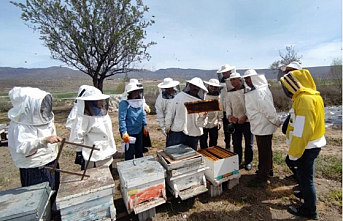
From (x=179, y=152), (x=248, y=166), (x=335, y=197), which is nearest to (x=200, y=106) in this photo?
(x=179, y=152)

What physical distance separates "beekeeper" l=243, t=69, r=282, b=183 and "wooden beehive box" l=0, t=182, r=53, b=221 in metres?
3.33

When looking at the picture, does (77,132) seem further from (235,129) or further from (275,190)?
(275,190)

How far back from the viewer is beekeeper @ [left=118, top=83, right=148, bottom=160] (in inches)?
141

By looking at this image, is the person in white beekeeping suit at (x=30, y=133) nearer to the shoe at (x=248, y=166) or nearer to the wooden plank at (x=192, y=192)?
the wooden plank at (x=192, y=192)

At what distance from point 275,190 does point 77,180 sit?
3.27 metres

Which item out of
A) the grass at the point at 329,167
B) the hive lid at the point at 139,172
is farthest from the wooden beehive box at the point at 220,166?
the grass at the point at 329,167

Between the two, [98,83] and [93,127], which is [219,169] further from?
[98,83]

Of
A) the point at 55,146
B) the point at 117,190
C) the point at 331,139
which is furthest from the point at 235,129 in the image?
the point at 331,139

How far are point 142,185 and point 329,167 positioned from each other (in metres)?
4.22

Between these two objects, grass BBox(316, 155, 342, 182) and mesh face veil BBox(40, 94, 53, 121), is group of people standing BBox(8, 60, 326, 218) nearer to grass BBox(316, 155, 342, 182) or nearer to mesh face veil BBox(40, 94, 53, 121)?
mesh face veil BBox(40, 94, 53, 121)

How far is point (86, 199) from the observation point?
2135 millimetres

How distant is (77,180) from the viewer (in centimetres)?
239

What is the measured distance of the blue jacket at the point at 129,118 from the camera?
3.60 metres

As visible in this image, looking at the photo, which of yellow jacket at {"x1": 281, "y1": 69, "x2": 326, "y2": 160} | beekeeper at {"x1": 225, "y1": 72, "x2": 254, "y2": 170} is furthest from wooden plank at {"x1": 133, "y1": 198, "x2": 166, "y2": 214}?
beekeeper at {"x1": 225, "y1": 72, "x2": 254, "y2": 170}
